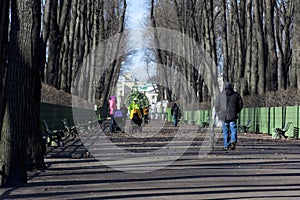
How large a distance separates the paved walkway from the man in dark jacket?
3106 mm

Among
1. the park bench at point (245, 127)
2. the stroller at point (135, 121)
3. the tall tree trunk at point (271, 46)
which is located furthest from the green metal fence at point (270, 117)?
the stroller at point (135, 121)

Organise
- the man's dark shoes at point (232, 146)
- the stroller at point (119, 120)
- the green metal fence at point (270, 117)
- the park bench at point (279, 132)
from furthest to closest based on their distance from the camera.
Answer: the stroller at point (119, 120)
the green metal fence at point (270, 117)
the park bench at point (279, 132)
the man's dark shoes at point (232, 146)

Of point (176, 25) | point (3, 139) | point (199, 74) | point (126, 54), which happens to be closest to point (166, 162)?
point (3, 139)

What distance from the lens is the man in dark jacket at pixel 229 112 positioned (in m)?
21.6

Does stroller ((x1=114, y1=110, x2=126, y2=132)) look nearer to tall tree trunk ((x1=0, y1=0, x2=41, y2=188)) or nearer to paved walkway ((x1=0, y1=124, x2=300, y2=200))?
paved walkway ((x1=0, y1=124, x2=300, y2=200))

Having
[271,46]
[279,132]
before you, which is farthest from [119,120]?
[279,132]

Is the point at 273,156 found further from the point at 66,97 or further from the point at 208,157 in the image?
the point at 66,97

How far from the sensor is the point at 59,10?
41.7 metres

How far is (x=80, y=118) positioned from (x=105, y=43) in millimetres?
28498

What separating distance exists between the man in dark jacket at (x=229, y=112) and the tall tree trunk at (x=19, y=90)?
28.3 ft

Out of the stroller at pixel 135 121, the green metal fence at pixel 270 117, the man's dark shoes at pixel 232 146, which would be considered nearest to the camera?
the man's dark shoes at pixel 232 146

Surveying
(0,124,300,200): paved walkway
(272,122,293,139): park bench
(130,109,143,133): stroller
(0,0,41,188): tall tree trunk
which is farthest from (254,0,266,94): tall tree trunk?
(0,0,41,188): tall tree trunk

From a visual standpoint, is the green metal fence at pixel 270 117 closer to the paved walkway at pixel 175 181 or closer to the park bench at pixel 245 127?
the park bench at pixel 245 127

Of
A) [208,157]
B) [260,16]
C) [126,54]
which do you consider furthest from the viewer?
[126,54]
